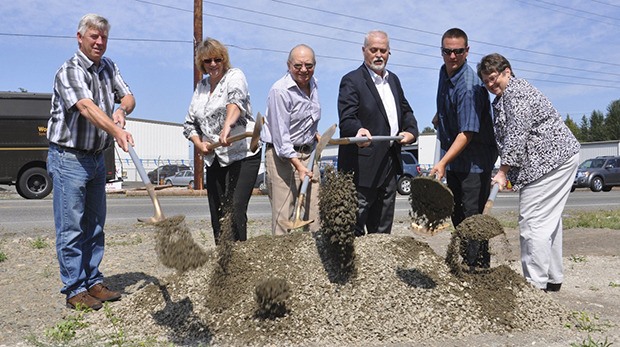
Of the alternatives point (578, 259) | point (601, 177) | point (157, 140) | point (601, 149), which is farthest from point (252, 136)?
point (601, 149)

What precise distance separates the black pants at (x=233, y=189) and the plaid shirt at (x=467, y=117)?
149 centimetres

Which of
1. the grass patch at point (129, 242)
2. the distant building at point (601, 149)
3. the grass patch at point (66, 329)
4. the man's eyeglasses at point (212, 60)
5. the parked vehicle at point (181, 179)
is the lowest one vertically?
the parked vehicle at point (181, 179)

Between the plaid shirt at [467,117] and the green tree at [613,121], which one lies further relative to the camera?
the green tree at [613,121]

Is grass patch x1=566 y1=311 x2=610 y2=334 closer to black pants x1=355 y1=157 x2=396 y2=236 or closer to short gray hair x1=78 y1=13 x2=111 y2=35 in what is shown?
black pants x1=355 y1=157 x2=396 y2=236

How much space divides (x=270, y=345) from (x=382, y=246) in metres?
1.23

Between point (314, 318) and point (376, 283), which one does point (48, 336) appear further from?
point (376, 283)

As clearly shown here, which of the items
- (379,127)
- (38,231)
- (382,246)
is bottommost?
(38,231)

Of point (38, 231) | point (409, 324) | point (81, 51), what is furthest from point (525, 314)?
point (38, 231)

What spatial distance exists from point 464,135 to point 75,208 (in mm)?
2735

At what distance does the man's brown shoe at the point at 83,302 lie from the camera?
12.9 feet

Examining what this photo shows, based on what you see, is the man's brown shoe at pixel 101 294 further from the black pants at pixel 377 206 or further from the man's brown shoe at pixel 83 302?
the black pants at pixel 377 206

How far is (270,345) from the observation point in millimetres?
3213

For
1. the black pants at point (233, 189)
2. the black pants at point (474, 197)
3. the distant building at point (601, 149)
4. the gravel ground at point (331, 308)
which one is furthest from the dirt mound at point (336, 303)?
the distant building at point (601, 149)

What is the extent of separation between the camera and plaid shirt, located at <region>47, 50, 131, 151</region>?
378 cm
